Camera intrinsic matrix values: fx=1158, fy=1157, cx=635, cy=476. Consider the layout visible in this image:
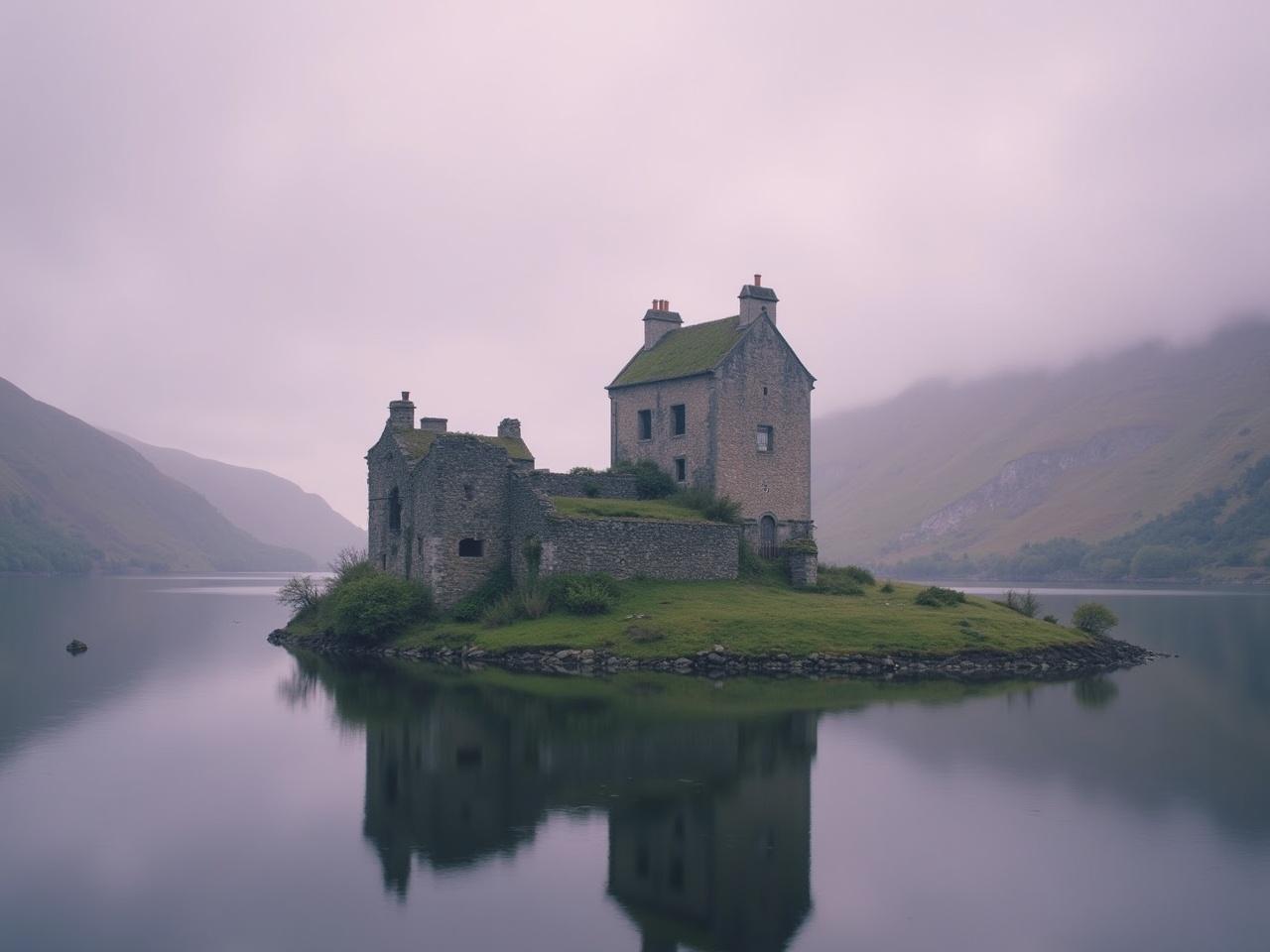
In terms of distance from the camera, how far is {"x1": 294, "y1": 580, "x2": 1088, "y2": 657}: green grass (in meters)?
43.0

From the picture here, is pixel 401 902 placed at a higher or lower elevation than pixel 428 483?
lower

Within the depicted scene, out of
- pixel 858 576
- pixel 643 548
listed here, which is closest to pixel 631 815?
pixel 643 548

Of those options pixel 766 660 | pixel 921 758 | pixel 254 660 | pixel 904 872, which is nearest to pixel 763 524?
pixel 766 660

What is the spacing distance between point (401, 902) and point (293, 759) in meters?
11.5

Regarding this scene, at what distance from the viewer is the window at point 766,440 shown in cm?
5866

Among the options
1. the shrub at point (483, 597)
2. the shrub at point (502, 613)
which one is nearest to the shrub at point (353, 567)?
the shrub at point (483, 597)

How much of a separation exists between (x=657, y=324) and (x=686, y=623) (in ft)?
83.2

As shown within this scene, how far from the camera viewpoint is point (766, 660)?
41969mm

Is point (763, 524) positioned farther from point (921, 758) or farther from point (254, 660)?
point (921, 758)

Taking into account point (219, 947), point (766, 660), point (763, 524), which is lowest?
point (219, 947)

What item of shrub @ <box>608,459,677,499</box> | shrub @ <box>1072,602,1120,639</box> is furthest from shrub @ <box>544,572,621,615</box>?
shrub @ <box>1072,602,1120,639</box>

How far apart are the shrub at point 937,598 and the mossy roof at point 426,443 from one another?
1939cm

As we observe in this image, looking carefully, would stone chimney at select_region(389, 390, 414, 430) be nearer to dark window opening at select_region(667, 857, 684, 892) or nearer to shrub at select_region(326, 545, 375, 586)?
shrub at select_region(326, 545, 375, 586)

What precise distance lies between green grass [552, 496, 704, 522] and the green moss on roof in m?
7.44
